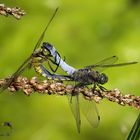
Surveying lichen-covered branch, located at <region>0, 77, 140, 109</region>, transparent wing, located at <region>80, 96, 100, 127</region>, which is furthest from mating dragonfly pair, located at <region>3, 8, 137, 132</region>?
lichen-covered branch, located at <region>0, 77, 140, 109</region>

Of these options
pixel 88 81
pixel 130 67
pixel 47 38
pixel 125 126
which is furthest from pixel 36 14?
pixel 88 81

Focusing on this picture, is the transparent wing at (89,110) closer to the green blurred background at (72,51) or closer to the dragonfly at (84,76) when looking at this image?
the dragonfly at (84,76)

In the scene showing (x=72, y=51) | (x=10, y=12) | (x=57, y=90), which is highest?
(x=72, y=51)

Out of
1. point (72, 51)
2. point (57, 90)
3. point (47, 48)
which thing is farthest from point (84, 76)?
point (72, 51)

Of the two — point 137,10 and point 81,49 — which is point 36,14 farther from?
point 137,10

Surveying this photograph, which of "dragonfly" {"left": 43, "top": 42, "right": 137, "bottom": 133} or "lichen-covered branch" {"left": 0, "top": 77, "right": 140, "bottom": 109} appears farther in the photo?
"dragonfly" {"left": 43, "top": 42, "right": 137, "bottom": 133}

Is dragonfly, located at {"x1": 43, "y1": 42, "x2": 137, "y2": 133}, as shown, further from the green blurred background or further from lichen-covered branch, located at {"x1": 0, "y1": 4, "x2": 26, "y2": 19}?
the green blurred background

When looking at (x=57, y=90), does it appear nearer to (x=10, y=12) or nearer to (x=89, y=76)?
(x=10, y=12)

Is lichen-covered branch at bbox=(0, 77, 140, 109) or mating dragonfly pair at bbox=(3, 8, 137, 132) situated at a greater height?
mating dragonfly pair at bbox=(3, 8, 137, 132)
